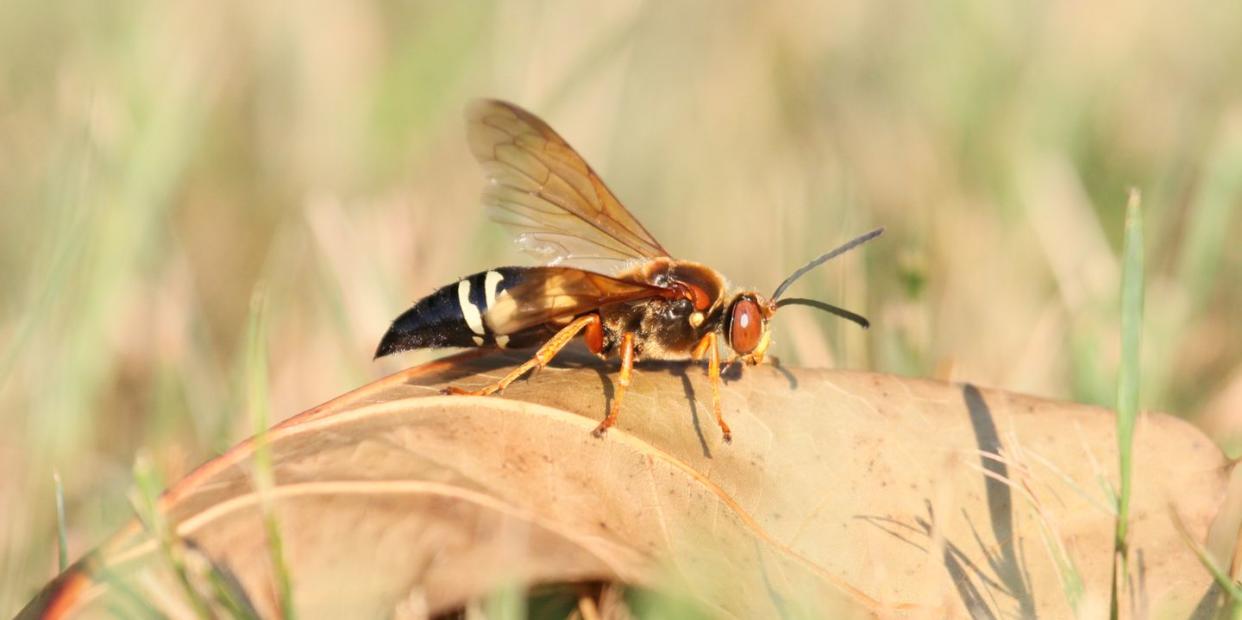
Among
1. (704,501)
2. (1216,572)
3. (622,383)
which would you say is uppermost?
(622,383)

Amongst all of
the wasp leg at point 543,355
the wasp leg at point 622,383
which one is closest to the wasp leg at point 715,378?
the wasp leg at point 622,383

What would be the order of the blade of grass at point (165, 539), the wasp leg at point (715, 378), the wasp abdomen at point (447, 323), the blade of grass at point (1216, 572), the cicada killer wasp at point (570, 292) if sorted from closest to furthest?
the blade of grass at point (165, 539) → the blade of grass at point (1216, 572) → the wasp leg at point (715, 378) → the cicada killer wasp at point (570, 292) → the wasp abdomen at point (447, 323)

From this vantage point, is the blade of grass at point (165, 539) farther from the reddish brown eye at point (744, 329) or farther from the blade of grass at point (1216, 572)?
the blade of grass at point (1216, 572)

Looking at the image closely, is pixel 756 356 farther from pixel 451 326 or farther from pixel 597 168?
pixel 597 168

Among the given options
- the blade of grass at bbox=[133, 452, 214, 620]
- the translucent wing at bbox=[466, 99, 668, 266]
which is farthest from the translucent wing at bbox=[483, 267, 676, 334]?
the blade of grass at bbox=[133, 452, 214, 620]

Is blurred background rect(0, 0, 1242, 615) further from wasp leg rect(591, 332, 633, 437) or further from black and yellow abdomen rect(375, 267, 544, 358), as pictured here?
wasp leg rect(591, 332, 633, 437)

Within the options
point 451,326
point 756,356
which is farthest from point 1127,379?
point 451,326
